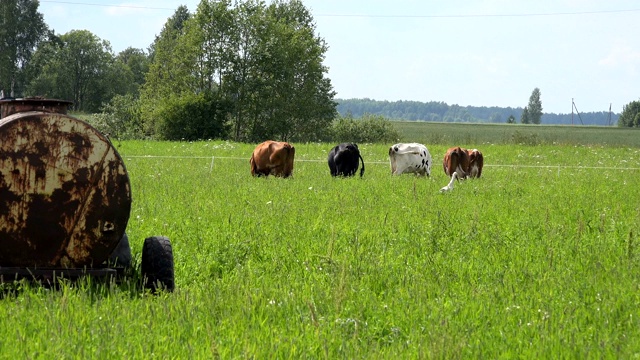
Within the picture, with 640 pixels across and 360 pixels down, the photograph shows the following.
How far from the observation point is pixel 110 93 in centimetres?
A: 10450

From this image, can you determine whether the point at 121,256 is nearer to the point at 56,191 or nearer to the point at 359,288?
the point at 56,191

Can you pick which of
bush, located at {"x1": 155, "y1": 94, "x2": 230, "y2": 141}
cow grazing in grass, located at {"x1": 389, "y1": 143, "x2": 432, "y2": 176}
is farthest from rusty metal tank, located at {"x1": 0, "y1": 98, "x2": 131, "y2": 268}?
bush, located at {"x1": 155, "y1": 94, "x2": 230, "y2": 141}

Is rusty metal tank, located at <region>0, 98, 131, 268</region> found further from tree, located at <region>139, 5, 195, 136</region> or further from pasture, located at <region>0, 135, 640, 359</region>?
tree, located at <region>139, 5, 195, 136</region>

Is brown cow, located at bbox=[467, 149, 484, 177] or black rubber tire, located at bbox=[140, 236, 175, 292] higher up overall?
brown cow, located at bbox=[467, 149, 484, 177]

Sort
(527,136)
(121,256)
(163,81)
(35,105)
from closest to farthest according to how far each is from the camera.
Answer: (35,105) < (121,256) < (527,136) < (163,81)

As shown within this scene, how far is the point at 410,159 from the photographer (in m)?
22.9

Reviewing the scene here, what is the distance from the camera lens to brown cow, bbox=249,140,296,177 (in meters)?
21.5

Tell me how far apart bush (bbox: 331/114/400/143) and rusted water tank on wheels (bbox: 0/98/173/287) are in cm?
6566

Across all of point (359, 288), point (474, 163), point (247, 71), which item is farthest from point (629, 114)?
point (359, 288)

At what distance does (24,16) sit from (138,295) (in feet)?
283

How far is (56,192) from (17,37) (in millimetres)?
85906

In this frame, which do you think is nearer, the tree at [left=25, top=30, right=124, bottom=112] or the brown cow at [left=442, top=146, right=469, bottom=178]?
the brown cow at [left=442, top=146, right=469, bottom=178]

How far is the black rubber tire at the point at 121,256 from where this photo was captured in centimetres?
776

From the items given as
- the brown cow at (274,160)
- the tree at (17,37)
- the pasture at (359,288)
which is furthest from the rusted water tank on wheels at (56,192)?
the tree at (17,37)
